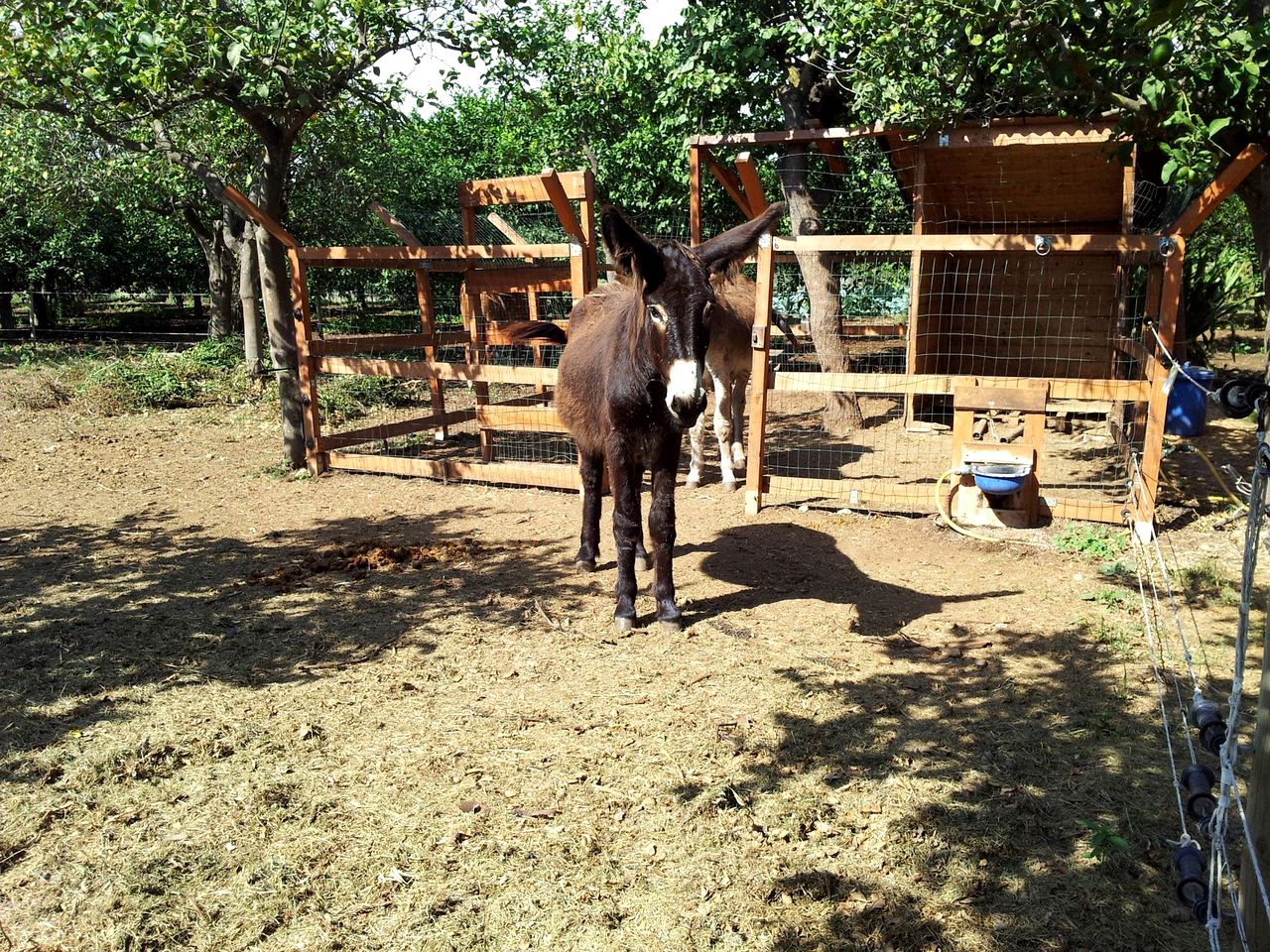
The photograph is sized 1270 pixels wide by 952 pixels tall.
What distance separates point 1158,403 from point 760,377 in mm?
2912

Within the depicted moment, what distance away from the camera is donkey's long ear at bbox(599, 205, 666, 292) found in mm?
4238

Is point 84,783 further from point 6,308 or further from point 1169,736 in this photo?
point 6,308

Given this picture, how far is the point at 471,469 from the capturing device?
8.55 meters

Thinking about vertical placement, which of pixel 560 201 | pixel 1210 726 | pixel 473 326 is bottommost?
pixel 1210 726

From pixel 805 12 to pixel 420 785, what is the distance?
29.4ft

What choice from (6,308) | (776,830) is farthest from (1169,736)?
(6,308)

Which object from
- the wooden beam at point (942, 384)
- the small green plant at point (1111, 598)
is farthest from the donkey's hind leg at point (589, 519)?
the small green plant at point (1111, 598)

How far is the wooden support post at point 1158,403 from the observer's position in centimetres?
620

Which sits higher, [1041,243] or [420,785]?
[1041,243]

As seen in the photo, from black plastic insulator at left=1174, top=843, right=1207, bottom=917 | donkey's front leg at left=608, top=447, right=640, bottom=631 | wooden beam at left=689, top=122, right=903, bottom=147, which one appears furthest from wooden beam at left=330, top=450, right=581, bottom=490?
black plastic insulator at left=1174, top=843, right=1207, bottom=917

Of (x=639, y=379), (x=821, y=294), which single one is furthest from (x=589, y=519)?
(x=821, y=294)

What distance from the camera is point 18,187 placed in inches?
595

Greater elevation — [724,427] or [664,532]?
[724,427]

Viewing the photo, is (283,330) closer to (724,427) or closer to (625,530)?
(724,427)
